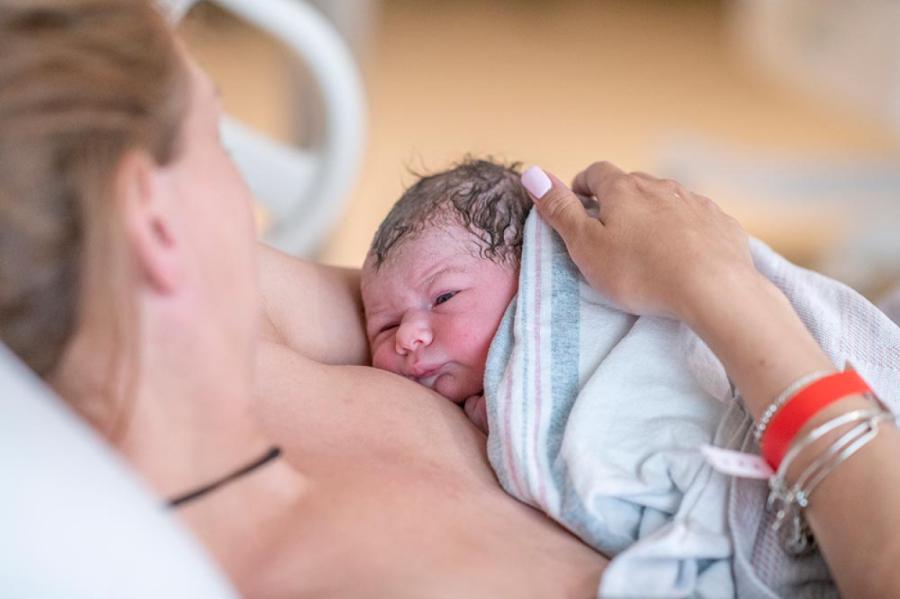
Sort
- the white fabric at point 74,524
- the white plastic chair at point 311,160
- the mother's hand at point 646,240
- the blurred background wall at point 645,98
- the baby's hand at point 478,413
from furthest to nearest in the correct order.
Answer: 1. the blurred background wall at point 645,98
2. the white plastic chair at point 311,160
3. the baby's hand at point 478,413
4. the mother's hand at point 646,240
5. the white fabric at point 74,524

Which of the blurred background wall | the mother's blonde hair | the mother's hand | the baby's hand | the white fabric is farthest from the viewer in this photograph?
the blurred background wall

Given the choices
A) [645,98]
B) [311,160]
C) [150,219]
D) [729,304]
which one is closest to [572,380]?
[729,304]

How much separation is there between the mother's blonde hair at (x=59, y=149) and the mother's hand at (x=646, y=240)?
0.44 metres

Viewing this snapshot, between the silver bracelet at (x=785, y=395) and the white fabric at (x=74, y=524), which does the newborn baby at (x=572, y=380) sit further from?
the white fabric at (x=74, y=524)

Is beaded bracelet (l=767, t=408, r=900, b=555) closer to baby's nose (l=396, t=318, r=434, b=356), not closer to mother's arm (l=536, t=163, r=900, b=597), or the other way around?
mother's arm (l=536, t=163, r=900, b=597)

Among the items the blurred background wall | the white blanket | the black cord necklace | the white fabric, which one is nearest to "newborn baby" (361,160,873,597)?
the white blanket

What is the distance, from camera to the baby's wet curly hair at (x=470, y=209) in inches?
48.5

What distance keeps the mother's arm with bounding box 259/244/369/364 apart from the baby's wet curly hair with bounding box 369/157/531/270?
68 mm

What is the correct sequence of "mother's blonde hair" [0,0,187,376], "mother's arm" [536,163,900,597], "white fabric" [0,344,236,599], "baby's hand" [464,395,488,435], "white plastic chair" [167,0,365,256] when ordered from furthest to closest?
"white plastic chair" [167,0,365,256]
"baby's hand" [464,395,488,435]
"mother's arm" [536,163,900,597]
"mother's blonde hair" [0,0,187,376]
"white fabric" [0,344,236,599]

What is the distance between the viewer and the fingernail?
3.95 ft

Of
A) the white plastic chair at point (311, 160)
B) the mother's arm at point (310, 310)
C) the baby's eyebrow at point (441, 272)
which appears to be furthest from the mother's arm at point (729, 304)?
the white plastic chair at point (311, 160)

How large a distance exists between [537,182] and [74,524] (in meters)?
0.65

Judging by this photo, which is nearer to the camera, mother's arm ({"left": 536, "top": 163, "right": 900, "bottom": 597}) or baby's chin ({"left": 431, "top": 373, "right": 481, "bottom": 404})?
mother's arm ({"left": 536, "top": 163, "right": 900, "bottom": 597})

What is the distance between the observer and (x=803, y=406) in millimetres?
947
